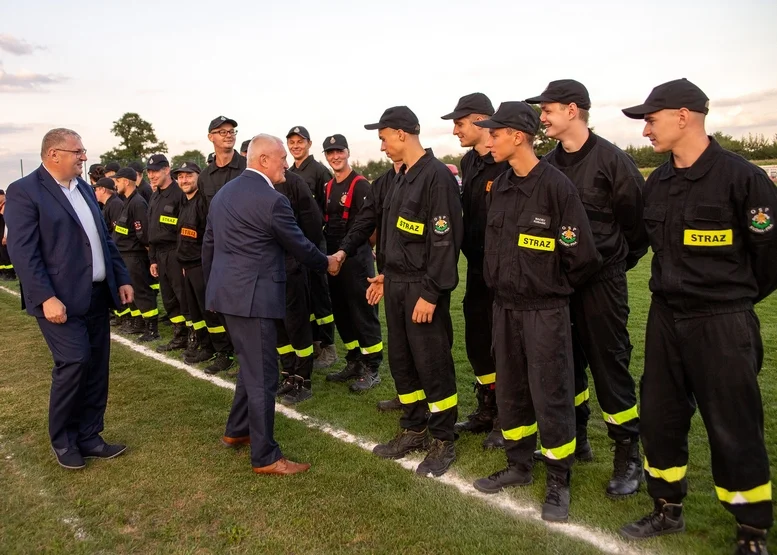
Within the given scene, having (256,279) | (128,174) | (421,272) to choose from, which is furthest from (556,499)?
(128,174)

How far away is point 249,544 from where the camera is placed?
3.12 m

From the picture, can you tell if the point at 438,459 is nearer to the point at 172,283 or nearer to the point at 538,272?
the point at 538,272

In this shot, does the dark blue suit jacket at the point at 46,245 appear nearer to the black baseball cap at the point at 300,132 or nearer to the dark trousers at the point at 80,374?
the dark trousers at the point at 80,374

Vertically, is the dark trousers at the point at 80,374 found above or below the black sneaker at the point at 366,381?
above

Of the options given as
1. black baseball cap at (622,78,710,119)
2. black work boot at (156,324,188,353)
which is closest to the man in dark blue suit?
black baseball cap at (622,78,710,119)

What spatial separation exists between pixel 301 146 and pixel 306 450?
353 cm

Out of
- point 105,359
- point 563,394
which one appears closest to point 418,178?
point 563,394

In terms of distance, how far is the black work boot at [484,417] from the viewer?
14.9 feet

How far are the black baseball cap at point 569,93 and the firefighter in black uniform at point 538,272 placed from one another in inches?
10.6

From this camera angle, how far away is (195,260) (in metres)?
6.44

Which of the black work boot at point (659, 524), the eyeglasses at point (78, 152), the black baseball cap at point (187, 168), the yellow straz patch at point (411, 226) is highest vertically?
the eyeglasses at point (78, 152)

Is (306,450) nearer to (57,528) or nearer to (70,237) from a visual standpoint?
(57,528)

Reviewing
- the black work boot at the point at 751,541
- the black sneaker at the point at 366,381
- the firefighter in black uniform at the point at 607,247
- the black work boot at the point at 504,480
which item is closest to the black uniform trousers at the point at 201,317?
the black sneaker at the point at 366,381

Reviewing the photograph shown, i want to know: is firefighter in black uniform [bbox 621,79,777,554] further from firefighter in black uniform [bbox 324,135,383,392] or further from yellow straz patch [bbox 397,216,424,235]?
firefighter in black uniform [bbox 324,135,383,392]
